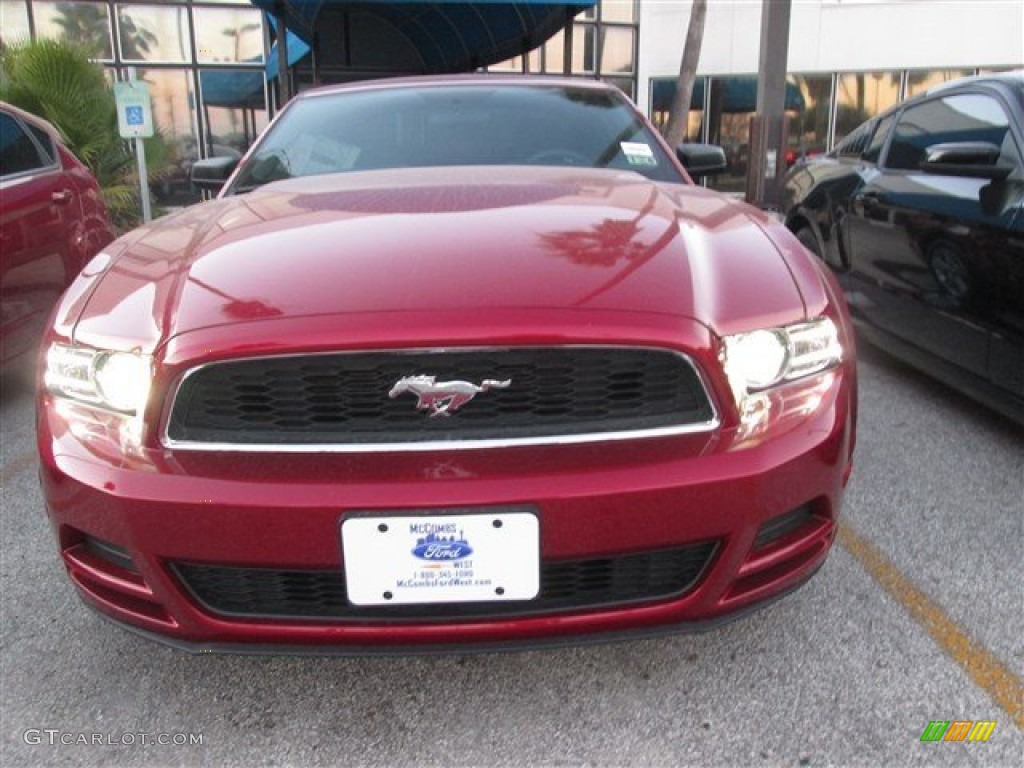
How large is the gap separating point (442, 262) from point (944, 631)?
1559mm

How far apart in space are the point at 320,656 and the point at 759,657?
106 centimetres

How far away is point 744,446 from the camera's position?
1.66m

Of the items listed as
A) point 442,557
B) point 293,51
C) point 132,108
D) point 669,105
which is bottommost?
point 442,557

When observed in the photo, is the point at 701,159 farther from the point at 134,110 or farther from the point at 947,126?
the point at 134,110

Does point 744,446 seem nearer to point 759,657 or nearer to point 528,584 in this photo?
point 528,584

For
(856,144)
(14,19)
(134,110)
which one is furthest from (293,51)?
(856,144)

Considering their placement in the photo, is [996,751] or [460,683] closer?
[996,751]

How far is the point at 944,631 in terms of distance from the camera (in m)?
2.20

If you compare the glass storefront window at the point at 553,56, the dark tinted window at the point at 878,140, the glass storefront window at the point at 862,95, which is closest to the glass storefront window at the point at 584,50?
the glass storefront window at the point at 553,56

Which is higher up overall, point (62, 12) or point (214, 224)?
point (62, 12)

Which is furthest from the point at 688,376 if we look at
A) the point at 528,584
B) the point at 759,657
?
the point at 759,657

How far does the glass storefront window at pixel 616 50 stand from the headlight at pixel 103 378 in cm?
1658

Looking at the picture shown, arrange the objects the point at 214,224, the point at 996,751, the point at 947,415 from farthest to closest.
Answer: the point at 947,415, the point at 214,224, the point at 996,751

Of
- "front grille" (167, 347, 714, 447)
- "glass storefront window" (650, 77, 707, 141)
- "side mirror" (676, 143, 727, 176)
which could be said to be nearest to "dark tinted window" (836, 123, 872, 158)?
"side mirror" (676, 143, 727, 176)
